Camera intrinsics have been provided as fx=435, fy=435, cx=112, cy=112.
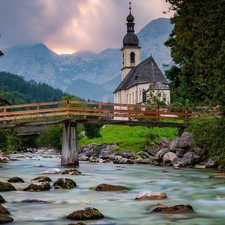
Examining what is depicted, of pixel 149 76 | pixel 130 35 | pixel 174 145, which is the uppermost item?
pixel 130 35

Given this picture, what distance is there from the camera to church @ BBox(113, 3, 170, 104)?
94375mm

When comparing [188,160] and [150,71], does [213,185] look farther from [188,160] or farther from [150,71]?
[150,71]

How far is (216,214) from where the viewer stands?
12516 millimetres

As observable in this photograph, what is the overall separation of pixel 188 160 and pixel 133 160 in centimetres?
677

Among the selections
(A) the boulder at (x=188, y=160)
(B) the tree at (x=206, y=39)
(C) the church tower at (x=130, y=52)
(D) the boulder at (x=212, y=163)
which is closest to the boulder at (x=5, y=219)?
(B) the tree at (x=206, y=39)

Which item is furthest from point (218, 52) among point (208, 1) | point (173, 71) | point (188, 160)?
point (173, 71)

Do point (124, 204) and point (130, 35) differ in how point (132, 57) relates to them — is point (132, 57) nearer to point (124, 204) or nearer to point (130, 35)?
point (130, 35)

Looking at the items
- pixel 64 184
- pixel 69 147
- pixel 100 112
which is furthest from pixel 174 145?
pixel 64 184

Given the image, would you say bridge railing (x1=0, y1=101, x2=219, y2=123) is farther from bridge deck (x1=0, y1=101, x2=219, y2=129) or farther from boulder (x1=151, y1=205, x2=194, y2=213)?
boulder (x1=151, y1=205, x2=194, y2=213)

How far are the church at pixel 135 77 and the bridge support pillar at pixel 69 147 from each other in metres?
48.9

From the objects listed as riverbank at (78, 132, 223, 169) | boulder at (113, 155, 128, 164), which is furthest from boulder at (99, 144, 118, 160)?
boulder at (113, 155, 128, 164)

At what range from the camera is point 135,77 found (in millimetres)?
101688

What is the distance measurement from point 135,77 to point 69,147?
7144 cm

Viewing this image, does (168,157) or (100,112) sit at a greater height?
(100,112)
